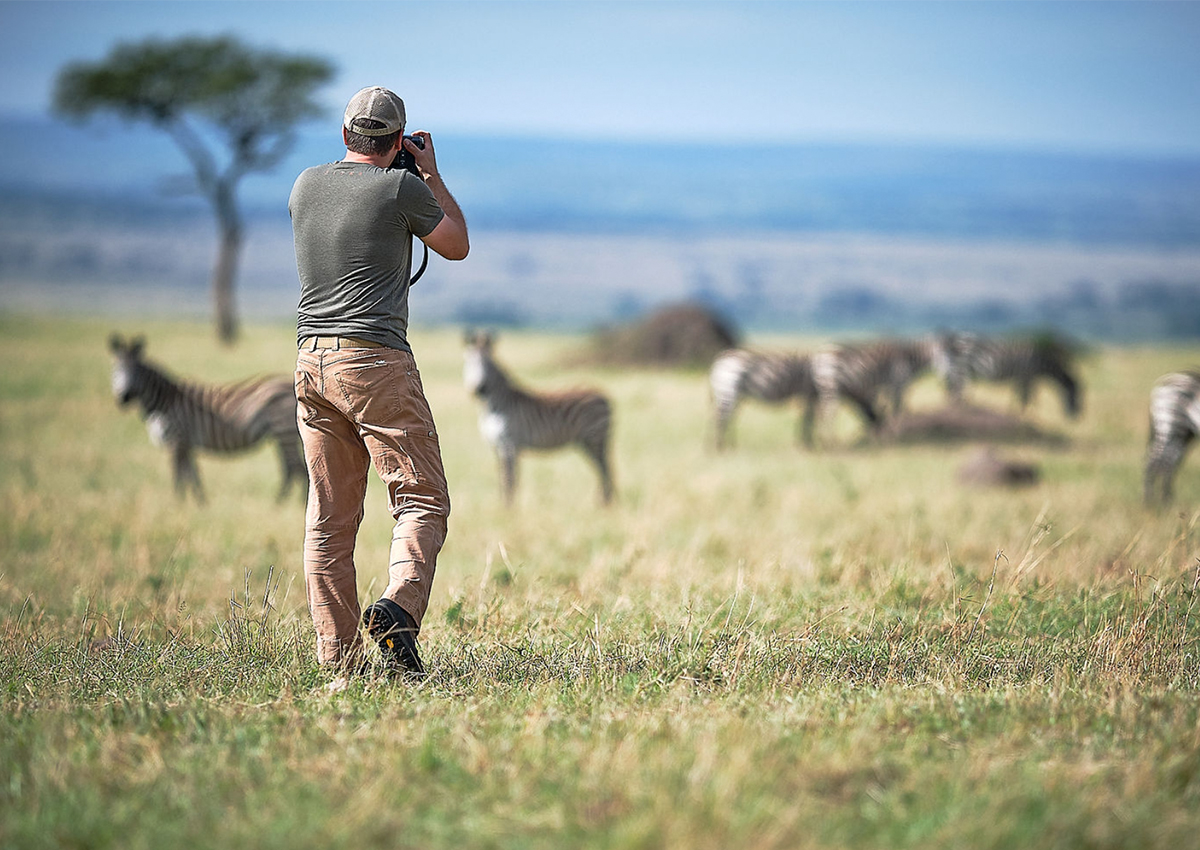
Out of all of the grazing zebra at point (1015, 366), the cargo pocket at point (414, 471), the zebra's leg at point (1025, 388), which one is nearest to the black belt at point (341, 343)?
the cargo pocket at point (414, 471)

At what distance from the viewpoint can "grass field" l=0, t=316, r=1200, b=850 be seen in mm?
3484

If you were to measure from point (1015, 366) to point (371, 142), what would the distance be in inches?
789

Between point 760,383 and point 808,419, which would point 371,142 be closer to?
point 760,383

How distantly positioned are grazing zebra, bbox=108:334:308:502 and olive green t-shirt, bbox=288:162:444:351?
789 cm

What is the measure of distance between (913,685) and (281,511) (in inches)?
336

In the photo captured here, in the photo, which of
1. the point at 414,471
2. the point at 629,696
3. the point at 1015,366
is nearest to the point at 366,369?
the point at 414,471

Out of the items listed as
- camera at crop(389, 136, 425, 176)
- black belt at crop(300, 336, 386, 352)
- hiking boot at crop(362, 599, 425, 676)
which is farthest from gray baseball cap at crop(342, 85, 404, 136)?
hiking boot at crop(362, 599, 425, 676)

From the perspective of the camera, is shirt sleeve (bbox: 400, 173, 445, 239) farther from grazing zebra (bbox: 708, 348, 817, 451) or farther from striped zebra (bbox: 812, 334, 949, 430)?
striped zebra (bbox: 812, 334, 949, 430)

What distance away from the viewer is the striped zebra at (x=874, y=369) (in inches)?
741

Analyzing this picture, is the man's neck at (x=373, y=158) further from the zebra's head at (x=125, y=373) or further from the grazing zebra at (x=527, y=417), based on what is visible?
the zebra's head at (x=125, y=373)

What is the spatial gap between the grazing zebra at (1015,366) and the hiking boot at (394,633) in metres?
18.5

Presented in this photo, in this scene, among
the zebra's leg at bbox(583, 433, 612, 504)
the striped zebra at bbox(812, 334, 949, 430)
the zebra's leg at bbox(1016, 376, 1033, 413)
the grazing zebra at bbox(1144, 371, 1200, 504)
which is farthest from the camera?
the zebra's leg at bbox(1016, 376, 1033, 413)

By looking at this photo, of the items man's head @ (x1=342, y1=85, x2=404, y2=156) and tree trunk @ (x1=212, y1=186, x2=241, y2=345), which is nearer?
man's head @ (x1=342, y1=85, x2=404, y2=156)

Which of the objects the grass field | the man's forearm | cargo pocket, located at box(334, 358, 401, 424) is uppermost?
the man's forearm
